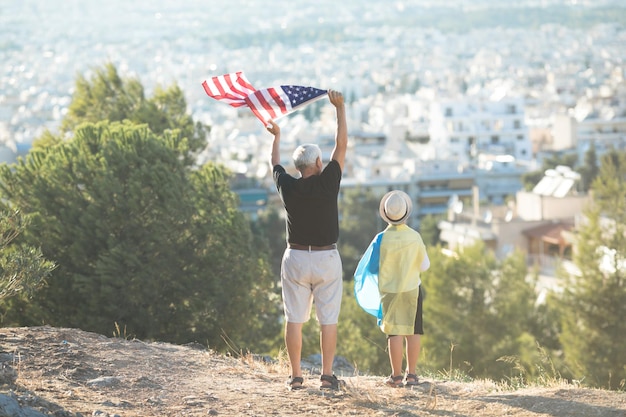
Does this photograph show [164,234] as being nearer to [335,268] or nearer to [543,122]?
[335,268]

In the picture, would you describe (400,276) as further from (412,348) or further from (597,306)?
(597,306)

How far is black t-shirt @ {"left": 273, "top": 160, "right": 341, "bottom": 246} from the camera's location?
26.4 feet

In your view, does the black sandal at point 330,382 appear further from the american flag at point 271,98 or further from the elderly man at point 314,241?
the american flag at point 271,98

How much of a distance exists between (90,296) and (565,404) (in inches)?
371

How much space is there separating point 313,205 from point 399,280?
2.57ft

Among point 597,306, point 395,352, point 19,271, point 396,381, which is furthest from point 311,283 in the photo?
point 597,306

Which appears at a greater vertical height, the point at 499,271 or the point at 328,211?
the point at 328,211

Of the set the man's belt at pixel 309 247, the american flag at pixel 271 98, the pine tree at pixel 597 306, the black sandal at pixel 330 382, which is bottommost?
the pine tree at pixel 597 306

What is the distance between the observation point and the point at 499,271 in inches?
1208

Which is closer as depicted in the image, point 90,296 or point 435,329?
point 90,296

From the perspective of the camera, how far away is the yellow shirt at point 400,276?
8.47 metres

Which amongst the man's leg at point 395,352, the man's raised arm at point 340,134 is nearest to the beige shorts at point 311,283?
the man's leg at point 395,352

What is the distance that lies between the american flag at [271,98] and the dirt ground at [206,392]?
1.68 meters

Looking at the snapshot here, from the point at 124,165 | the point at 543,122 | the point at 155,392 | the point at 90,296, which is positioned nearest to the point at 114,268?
the point at 90,296
